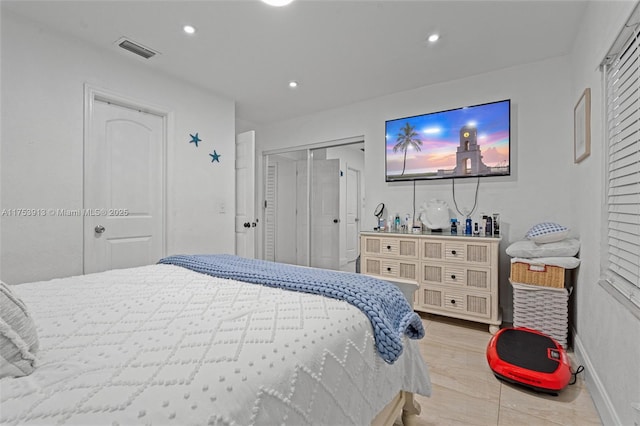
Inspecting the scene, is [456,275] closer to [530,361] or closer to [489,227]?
[489,227]

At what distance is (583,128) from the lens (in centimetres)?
206

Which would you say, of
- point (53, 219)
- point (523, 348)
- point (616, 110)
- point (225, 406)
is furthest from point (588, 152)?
point (53, 219)

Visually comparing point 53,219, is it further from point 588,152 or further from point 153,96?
point 588,152

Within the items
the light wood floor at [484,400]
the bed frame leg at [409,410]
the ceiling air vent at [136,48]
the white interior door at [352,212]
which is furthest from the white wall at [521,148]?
the ceiling air vent at [136,48]

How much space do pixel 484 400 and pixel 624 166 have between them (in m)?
1.39

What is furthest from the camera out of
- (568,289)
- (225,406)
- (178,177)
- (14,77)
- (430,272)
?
(178,177)

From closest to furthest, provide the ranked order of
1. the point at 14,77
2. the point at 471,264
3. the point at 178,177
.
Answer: the point at 14,77
the point at 471,264
the point at 178,177

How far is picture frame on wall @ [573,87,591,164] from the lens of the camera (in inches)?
76.2

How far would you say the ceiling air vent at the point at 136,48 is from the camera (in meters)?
2.48

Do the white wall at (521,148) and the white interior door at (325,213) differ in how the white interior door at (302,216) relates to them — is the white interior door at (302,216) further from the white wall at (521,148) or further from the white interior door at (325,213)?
the white wall at (521,148)

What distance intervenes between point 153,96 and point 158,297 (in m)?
2.58

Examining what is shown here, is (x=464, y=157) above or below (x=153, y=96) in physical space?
below

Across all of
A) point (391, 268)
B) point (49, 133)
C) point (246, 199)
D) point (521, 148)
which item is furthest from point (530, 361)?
point (49, 133)

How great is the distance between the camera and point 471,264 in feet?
8.77
